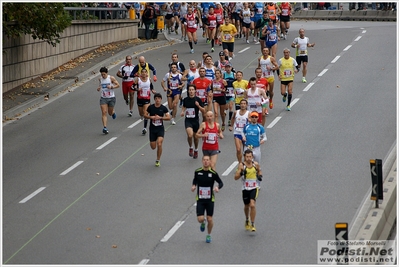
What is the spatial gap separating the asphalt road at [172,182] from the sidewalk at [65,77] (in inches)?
20.0

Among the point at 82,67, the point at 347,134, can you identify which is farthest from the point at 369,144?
the point at 82,67

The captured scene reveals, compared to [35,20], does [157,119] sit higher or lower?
lower

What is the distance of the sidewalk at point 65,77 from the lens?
27250mm

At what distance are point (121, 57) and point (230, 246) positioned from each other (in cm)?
2010

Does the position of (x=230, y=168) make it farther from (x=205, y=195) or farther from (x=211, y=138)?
(x=205, y=195)

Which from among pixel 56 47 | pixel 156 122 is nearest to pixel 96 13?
pixel 56 47

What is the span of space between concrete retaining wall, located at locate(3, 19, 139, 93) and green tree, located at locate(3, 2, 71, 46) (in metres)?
0.74

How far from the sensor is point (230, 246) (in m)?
15.4

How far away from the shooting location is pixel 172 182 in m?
19.3

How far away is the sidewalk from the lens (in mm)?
27250

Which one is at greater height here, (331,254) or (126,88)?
(126,88)

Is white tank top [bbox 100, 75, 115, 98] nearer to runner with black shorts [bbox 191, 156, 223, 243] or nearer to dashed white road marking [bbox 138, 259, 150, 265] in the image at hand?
runner with black shorts [bbox 191, 156, 223, 243]

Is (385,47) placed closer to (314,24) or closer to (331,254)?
(314,24)

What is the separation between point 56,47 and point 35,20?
170 inches
